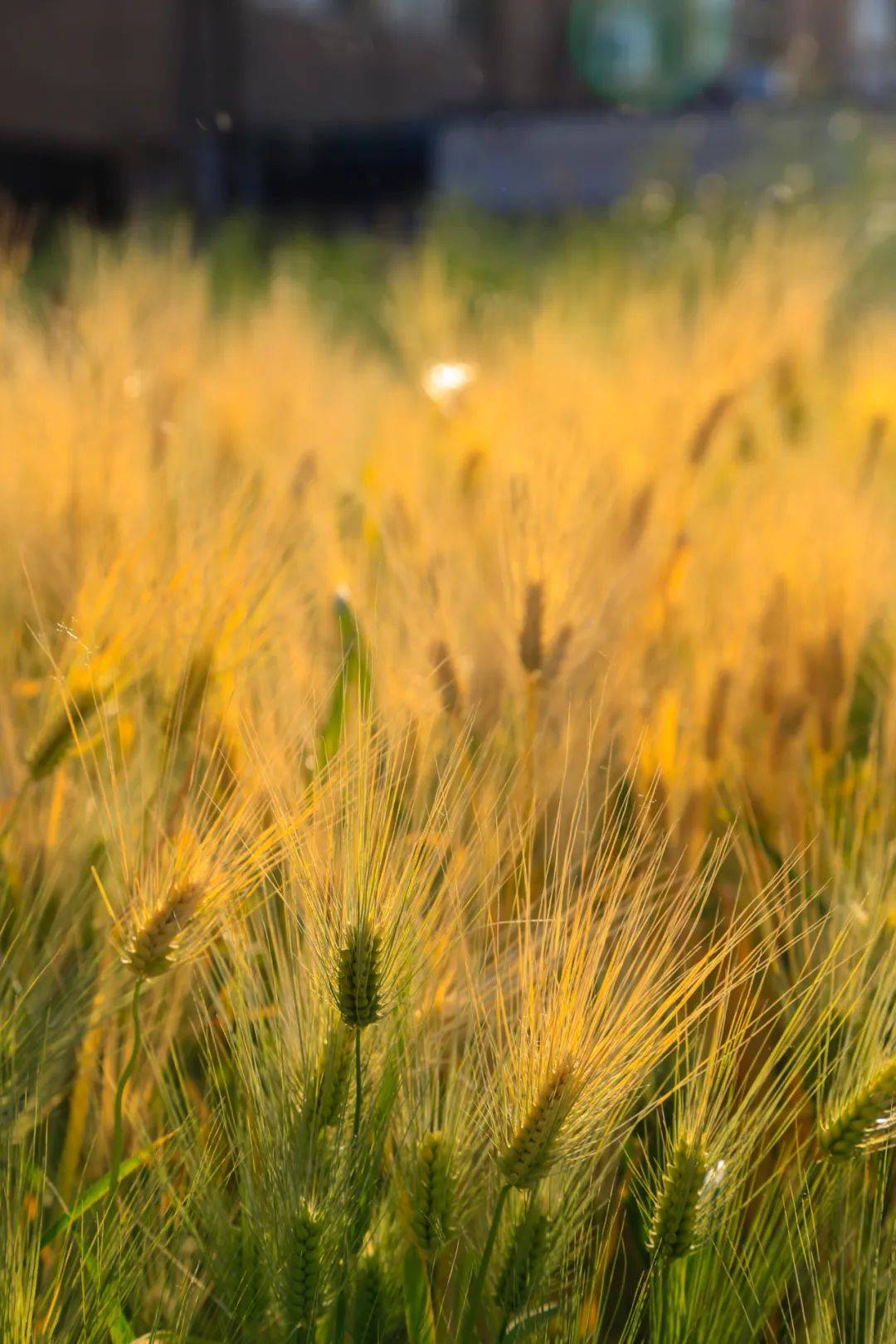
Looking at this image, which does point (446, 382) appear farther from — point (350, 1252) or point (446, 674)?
point (350, 1252)

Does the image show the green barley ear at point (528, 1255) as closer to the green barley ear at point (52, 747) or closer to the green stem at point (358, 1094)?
the green stem at point (358, 1094)

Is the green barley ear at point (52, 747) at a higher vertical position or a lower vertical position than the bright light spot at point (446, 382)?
lower

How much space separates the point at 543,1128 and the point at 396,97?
852 cm

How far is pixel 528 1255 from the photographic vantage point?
548 mm

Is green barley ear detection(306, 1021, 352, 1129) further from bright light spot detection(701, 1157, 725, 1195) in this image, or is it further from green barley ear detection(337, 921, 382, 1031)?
bright light spot detection(701, 1157, 725, 1195)

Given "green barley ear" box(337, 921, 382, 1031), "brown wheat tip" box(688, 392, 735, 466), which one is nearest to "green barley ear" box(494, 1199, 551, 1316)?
"green barley ear" box(337, 921, 382, 1031)

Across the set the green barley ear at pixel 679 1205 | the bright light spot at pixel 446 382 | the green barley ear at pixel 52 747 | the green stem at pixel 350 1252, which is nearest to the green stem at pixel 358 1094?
the green stem at pixel 350 1252

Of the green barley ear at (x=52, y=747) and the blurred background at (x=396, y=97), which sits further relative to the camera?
the blurred background at (x=396, y=97)

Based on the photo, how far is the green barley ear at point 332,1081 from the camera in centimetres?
56

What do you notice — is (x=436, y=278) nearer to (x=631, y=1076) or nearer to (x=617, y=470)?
(x=617, y=470)

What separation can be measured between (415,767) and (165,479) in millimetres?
381

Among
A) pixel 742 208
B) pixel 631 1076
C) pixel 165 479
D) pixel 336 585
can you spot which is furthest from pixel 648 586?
pixel 742 208

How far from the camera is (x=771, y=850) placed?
847 millimetres

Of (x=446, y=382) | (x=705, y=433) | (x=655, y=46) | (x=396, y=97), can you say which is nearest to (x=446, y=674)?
(x=705, y=433)
